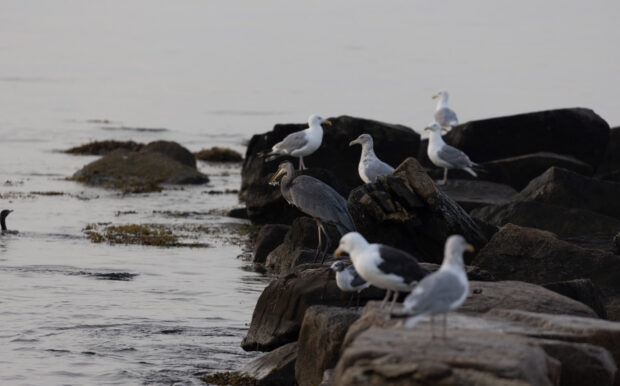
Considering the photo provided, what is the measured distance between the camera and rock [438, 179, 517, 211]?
78.0 feet

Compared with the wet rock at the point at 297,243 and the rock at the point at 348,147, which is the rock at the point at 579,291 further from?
the rock at the point at 348,147

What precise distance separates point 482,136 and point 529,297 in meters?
19.2

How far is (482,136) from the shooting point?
29.9m

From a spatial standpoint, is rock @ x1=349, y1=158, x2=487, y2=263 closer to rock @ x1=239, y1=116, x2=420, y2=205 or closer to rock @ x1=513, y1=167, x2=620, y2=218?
rock @ x1=513, y1=167, x2=620, y2=218

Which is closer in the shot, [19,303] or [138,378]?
[138,378]

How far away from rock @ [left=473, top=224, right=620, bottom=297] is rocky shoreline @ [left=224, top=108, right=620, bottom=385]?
0.02 meters

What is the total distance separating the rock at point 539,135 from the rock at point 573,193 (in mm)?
6923

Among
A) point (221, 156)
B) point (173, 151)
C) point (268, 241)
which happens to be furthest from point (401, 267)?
point (221, 156)

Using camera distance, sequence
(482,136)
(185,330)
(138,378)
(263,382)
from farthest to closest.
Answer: (482,136) < (185,330) < (138,378) < (263,382)

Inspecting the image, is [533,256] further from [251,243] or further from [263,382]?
[251,243]

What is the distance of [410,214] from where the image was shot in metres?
16.2

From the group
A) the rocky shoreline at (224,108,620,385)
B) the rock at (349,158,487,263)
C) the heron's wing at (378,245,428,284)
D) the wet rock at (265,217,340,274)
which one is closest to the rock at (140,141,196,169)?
the rocky shoreline at (224,108,620,385)

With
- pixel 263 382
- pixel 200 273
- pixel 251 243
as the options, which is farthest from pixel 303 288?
pixel 251 243

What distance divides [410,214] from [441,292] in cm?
813
